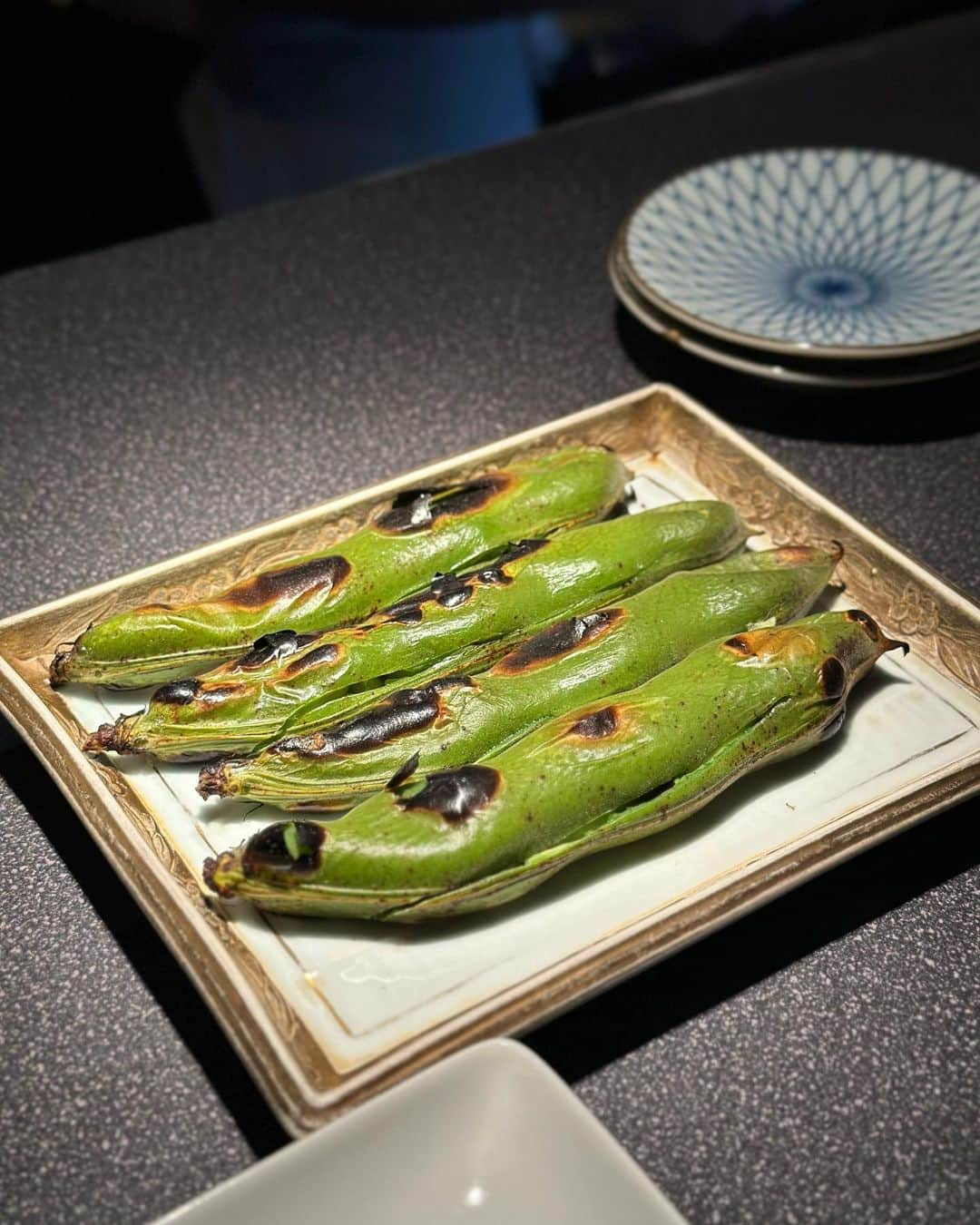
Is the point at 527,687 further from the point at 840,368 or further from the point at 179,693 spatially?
the point at 840,368

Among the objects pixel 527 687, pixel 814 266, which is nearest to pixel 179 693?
pixel 527 687

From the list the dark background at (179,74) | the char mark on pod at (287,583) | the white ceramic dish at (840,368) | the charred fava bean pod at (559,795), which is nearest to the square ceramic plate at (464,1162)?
the charred fava bean pod at (559,795)

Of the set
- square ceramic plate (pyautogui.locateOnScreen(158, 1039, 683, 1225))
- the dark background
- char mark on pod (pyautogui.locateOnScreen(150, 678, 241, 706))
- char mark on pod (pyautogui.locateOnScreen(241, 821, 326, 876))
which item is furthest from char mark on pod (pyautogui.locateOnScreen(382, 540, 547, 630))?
the dark background

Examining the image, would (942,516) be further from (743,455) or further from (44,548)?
(44,548)

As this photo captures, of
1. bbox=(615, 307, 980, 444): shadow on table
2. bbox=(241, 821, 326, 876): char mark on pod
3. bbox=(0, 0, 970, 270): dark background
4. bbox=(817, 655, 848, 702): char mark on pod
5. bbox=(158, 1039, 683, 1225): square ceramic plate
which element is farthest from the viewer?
bbox=(0, 0, 970, 270): dark background

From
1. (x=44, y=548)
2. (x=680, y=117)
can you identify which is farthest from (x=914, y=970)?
(x=680, y=117)

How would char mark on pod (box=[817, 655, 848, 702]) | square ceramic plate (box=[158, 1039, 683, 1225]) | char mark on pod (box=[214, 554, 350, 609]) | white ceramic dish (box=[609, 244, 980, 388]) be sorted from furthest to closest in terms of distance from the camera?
white ceramic dish (box=[609, 244, 980, 388]) < char mark on pod (box=[214, 554, 350, 609]) < char mark on pod (box=[817, 655, 848, 702]) < square ceramic plate (box=[158, 1039, 683, 1225])

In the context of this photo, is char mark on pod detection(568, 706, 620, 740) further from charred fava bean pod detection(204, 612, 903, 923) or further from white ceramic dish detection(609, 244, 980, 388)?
white ceramic dish detection(609, 244, 980, 388)

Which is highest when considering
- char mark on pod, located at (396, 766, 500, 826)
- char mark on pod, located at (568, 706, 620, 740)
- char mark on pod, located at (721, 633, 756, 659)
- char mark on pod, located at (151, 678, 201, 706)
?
char mark on pod, located at (151, 678, 201, 706)
